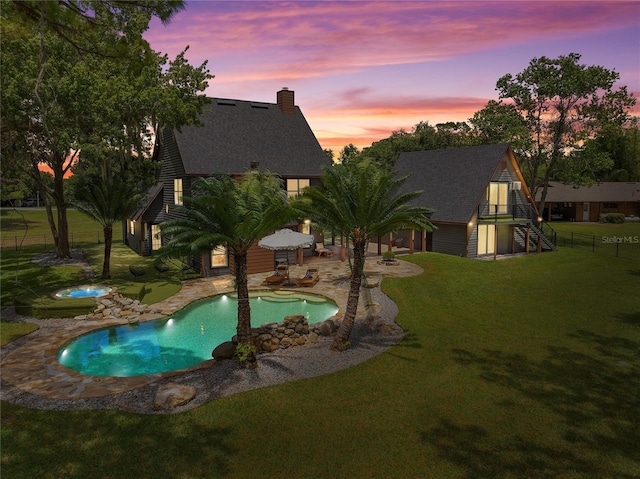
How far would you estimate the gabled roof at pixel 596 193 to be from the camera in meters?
61.6

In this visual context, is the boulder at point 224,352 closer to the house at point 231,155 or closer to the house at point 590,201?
the house at point 231,155

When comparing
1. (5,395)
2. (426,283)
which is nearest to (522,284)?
(426,283)

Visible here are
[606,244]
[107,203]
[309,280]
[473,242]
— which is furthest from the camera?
[606,244]

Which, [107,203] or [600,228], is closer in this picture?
[107,203]

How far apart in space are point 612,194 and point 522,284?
51338mm

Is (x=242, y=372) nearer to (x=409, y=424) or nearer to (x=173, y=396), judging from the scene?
(x=173, y=396)

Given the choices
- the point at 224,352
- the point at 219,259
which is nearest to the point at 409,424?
the point at 224,352

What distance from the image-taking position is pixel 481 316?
18.9m

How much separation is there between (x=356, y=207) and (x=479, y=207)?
68.4ft

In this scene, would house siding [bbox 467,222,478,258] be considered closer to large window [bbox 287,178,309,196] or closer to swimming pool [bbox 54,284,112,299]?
large window [bbox 287,178,309,196]

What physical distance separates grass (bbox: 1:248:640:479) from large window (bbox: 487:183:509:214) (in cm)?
1814

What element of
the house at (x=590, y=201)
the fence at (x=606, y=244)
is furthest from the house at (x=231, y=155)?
the house at (x=590, y=201)

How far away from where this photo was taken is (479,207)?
32875mm

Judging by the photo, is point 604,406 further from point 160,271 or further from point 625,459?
point 160,271
